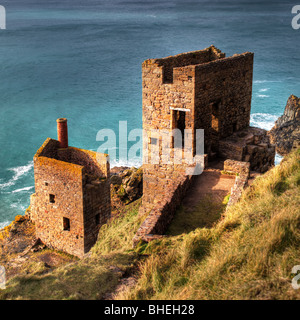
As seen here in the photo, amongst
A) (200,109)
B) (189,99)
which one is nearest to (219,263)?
(189,99)

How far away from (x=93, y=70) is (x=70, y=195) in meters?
59.3

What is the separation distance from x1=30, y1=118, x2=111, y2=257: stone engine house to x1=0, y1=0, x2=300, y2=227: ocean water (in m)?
14.2

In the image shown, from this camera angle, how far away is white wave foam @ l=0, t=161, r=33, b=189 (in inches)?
1515

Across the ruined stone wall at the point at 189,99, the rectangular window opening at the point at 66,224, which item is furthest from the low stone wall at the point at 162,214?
the rectangular window opening at the point at 66,224

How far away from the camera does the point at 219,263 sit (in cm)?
730

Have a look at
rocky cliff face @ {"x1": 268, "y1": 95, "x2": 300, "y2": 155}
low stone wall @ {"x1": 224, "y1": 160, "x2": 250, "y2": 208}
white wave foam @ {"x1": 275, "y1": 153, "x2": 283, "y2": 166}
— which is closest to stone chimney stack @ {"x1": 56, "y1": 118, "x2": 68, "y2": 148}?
low stone wall @ {"x1": 224, "y1": 160, "x2": 250, "y2": 208}

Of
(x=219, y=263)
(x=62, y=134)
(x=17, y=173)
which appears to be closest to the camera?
(x=219, y=263)

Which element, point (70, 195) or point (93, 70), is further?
point (93, 70)

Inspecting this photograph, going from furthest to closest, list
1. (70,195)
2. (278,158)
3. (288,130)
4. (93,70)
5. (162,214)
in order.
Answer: (93,70)
(288,130)
(278,158)
(70,195)
(162,214)

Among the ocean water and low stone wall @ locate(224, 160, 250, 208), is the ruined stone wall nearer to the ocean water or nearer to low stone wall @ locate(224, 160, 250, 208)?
low stone wall @ locate(224, 160, 250, 208)

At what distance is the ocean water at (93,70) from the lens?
47350 mm

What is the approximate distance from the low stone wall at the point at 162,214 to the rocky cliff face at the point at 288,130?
2473 cm

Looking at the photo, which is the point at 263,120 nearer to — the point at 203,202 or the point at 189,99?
the point at 189,99

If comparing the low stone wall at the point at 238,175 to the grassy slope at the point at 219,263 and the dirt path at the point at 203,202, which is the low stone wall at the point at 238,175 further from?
the grassy slope at the point at 219,263
